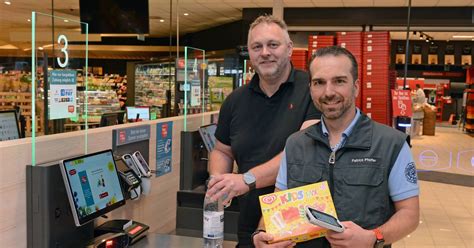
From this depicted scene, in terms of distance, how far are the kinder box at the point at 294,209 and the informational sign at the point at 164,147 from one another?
2046mm

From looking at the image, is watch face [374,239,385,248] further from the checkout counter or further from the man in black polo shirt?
the checkout counter

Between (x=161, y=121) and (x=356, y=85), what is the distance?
7.07ft

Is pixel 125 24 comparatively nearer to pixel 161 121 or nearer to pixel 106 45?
pixel 161 121

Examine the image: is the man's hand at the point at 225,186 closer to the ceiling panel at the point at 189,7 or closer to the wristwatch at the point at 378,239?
the wristwatch at the point at 378,239

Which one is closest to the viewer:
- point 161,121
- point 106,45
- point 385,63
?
point 161,121

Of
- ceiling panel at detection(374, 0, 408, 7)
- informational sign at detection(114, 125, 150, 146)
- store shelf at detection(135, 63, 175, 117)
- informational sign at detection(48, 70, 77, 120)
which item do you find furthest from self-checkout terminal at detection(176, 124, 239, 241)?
ceiling panel at detection(374, 0, 408, 7)

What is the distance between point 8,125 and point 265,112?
10.2 ft

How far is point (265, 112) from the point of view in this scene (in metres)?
1.98

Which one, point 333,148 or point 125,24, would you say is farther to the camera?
point 125,24

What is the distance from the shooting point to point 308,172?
1507 mm

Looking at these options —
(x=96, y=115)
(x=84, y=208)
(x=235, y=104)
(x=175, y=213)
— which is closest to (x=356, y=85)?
(x=235, y=104)

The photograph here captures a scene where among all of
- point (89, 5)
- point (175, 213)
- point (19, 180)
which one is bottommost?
point (175, 213)

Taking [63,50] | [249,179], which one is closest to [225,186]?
[249,179]

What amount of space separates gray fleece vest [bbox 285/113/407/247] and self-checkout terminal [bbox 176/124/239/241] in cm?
208
